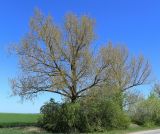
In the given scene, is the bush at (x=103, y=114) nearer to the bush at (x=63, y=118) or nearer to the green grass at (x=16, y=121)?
the bush at (x=63, y=118)

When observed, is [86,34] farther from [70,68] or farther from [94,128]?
[94,128]

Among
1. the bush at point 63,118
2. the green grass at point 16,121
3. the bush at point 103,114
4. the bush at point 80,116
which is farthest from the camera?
the green grass at point 16,121

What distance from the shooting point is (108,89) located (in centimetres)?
3991

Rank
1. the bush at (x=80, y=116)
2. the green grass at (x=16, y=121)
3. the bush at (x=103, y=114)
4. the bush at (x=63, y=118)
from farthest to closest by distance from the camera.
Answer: the green grass at (x=16, y=121)
the bush at (x=103, y=114)
the bush at (x=80, y=116)
the bush at (x=63, y=118)

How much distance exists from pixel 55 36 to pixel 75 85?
193 inches

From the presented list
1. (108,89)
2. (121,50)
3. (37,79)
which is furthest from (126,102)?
(37,79)

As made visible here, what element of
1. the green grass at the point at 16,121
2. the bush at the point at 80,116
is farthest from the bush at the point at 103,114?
the green grass at the point at 16,121

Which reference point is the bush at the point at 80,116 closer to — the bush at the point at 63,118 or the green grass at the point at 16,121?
the bush at the point at 63,118

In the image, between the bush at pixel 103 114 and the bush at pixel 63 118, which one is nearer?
the bush at pixel 63 118

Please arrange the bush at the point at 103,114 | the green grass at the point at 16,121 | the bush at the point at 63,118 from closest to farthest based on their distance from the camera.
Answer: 1. the bush at the point at 63,118
2. the bush at the point at 103,114
3. the green grass at the point at 16,121

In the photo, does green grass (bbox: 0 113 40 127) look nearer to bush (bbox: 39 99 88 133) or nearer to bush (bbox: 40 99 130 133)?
bush (bbox: 39 99 88 133)

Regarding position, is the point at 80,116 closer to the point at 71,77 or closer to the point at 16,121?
the point at 71,77

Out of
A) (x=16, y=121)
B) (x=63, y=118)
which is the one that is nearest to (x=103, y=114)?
(x=63, y=118)

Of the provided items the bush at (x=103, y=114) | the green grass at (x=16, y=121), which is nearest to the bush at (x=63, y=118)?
the bush at (x=103, y=114)
